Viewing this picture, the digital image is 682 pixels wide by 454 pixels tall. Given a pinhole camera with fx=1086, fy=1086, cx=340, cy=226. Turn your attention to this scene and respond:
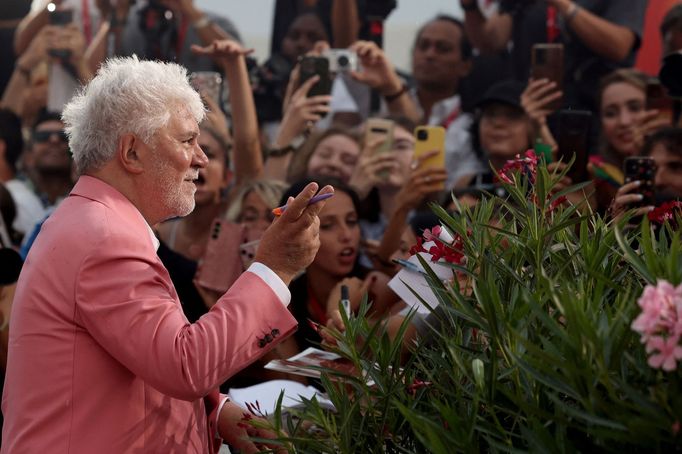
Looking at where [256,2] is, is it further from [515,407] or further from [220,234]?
[515,407]

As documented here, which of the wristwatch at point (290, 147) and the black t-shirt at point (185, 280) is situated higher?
the wristwatch at point (290, 147)

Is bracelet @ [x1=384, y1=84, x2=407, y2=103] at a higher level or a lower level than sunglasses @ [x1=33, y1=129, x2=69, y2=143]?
higher

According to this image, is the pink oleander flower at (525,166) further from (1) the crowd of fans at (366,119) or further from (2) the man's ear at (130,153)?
(1) the crowd of fans at (366,119)

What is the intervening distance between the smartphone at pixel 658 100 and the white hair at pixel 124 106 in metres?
3.18

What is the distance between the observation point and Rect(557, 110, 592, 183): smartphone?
463 cm

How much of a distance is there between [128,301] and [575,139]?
3.14m

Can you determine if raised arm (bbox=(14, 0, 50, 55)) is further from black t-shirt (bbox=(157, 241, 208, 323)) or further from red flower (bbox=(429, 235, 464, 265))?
red flower (bbox=(429, 235, 464, 265))

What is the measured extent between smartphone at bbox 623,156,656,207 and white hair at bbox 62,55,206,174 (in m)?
2.15

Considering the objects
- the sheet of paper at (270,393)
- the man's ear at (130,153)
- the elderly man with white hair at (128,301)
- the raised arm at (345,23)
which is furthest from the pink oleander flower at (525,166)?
the raised arm at (345,23)

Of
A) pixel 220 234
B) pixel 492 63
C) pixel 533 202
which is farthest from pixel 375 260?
pixel 533 202

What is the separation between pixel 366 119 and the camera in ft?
17.9

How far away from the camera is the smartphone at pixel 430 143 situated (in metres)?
4.98

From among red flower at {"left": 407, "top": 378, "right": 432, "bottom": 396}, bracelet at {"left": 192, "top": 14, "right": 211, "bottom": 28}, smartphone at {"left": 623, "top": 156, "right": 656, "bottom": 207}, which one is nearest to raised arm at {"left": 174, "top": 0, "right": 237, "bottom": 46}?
bracelet at {"left": 192, "top": 14, "right": 211, "bottom": 28}

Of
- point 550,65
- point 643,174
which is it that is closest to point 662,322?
point 643,174
